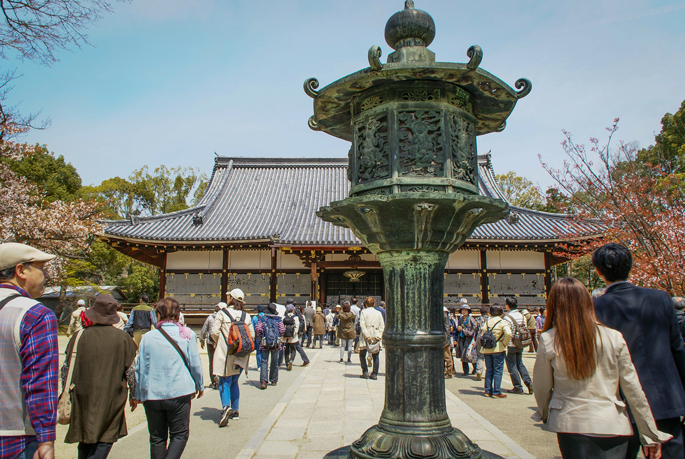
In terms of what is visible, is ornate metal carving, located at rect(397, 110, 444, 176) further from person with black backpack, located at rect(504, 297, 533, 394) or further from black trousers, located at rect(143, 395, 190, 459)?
person with black backpack, located at rect(504, 297, 533, 394)

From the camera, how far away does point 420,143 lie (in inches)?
142

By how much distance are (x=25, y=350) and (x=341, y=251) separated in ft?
49.4

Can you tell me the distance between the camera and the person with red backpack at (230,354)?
5.59 metres

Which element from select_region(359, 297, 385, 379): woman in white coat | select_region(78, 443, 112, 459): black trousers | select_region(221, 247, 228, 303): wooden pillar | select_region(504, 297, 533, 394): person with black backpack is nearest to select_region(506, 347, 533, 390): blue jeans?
select_region(504, 297, 533, 394): person with black backpack

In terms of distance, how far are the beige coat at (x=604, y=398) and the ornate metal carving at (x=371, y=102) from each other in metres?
2.36

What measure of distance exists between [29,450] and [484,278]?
56.4 feet

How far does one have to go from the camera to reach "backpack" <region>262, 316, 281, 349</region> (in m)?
7.97

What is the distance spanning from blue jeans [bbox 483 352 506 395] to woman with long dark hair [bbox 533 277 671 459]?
5089 millimetres

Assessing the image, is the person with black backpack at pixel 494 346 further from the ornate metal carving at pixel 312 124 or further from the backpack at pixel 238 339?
the ornate metal carving at pixel 312 124

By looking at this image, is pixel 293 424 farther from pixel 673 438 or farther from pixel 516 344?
pixel 673 438

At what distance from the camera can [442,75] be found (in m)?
3.48

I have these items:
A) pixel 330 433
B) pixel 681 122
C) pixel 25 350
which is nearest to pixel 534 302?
pixel 681 122

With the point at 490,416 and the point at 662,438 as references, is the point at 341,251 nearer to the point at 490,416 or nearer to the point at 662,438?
the point at 490,416

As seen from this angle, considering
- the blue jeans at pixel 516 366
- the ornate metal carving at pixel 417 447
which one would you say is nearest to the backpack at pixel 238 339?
the ornate metal carving at pixel 417 447
